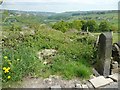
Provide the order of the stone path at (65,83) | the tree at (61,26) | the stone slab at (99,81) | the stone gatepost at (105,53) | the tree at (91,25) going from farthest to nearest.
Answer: the tree at (61,26)
the tree at (91,25)
the stone gatepost at (105,53)
the stone slab at (99,81)
the stone path at (65,83)

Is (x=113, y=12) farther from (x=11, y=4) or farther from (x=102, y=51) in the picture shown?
(x=11, y=4)

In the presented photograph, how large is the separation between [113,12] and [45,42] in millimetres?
1631

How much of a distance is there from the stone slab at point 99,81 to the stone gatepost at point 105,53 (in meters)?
0.31

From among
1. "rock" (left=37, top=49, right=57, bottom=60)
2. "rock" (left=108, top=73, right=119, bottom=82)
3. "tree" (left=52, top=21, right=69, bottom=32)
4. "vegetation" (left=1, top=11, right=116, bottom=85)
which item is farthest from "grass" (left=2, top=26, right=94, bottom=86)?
"tree" (left=52, top=21, right=69, bottom=32)

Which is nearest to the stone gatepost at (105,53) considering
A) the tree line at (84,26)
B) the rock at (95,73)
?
the rock at (95,73)

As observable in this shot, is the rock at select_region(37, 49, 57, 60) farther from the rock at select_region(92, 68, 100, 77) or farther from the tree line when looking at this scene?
the tree line

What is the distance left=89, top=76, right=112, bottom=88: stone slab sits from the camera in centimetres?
398

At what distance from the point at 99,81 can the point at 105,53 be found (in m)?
0.59

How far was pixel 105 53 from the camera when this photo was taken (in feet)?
14.5

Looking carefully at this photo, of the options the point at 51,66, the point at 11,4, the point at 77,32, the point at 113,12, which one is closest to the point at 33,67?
the point at 51,66

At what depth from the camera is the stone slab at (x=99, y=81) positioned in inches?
157

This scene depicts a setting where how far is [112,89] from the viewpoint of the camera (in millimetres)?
4012

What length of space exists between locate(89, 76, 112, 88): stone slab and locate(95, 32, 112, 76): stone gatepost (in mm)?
312

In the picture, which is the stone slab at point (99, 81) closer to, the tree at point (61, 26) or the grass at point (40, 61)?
the grass at point (40, 61)
